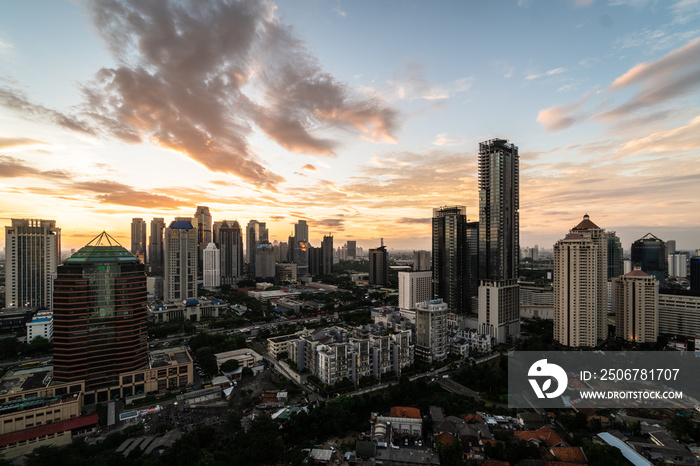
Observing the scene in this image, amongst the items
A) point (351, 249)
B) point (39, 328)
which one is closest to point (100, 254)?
point (39, 328)

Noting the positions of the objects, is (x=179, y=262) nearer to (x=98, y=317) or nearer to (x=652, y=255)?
(x=98, y=317)

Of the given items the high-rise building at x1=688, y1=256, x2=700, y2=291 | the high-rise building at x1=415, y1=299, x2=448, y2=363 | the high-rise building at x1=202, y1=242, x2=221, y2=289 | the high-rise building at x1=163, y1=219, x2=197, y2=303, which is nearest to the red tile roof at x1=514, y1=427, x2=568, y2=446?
the high-rise building at x1=415, y1=299, x2=448, y2=363

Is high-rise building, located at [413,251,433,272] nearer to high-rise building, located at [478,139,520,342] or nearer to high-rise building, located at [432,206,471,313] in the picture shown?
high-rise building, located at [432,206,471,313]

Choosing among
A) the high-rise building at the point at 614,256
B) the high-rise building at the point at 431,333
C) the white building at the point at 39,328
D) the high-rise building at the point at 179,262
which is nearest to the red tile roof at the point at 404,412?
the high-rise building at the point at 431,333

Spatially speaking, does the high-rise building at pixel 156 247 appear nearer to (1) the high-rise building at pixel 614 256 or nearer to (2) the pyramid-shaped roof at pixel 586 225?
(2) the pyramid-shaped roof at pixel 586 225

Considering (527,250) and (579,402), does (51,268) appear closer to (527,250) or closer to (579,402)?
(579,402)
